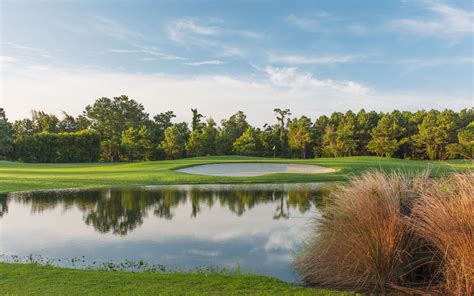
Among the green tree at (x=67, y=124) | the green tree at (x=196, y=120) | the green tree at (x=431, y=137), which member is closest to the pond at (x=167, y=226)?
the green tree at (x=431, y=137)

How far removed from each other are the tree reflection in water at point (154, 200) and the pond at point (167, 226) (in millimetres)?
34

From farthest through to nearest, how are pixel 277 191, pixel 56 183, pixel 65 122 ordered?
pixel 65 122 → pixel 56 183 → pixel 277 191

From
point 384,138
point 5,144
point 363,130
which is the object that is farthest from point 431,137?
point 5,144

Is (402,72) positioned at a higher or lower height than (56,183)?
higher

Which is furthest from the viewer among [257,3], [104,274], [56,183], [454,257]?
[257,3]

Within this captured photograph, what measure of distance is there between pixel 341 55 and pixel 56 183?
72.5 ft

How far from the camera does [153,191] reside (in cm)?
1784

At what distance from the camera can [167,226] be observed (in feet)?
35.0

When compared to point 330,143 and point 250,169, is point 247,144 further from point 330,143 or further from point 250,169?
point 250,169

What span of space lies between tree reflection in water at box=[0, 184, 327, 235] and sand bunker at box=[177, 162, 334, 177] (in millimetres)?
5556

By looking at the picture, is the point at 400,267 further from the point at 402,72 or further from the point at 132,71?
the point at 402,72

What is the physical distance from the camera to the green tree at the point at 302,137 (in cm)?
5319

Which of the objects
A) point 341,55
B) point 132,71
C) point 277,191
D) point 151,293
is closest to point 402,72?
point 341,55

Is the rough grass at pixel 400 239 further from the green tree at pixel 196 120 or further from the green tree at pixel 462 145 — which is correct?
the green tree at pixel 196 120
